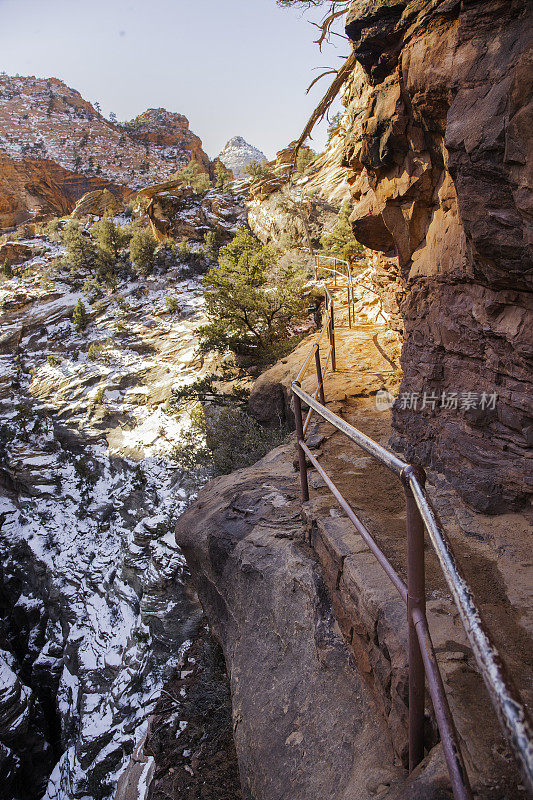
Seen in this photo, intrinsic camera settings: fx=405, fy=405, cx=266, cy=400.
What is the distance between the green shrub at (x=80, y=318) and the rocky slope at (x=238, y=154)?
77.1 metres

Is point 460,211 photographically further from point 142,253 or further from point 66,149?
point 66,149

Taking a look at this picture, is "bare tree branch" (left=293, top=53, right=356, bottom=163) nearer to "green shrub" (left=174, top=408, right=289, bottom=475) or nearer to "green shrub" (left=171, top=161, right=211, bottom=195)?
"green shrub" (left=174, top=408, right=289, bottom=475)

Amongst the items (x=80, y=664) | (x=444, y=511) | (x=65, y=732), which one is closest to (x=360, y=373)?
(x=444, y=511)

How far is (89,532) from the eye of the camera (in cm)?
1366

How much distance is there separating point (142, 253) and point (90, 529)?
15.6m

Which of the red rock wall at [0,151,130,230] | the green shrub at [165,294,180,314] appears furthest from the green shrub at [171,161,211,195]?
the red rock wall at [0,151,130,230]

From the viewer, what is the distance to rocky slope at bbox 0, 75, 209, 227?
41.7 meters

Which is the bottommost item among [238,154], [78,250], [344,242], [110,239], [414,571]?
[414,571]

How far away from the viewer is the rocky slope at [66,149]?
1642 inches

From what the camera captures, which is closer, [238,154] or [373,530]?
[373,530]

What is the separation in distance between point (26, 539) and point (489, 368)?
15.8 m

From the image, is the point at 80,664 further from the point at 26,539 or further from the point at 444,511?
the point at 444,511

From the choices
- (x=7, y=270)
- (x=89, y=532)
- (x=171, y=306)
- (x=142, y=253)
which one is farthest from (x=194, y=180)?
(x=89, y=532)

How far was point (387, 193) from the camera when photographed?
405 cm
